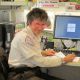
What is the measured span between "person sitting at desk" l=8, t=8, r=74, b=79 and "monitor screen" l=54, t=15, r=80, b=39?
0.59 meters

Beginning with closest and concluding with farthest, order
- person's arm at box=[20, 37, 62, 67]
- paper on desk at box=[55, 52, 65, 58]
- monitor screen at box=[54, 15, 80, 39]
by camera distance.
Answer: person's arm at box=[20, 37, 62, 67]
paper on desk at box=[55, 52, 65, 58]
monitor screen at box=[54, 15, 80, 39]

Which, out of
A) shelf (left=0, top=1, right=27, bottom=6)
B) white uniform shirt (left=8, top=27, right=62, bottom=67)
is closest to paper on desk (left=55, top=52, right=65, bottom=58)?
white uniform shirt (left=8, top=27, right=62, bottom=67)

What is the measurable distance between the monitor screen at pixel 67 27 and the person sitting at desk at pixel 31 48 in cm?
59

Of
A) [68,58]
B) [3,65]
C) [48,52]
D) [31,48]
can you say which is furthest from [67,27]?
[3,65]

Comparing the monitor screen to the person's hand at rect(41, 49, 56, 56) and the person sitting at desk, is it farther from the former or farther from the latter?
the person sitting at desk

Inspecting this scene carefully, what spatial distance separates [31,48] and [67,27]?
75 cm

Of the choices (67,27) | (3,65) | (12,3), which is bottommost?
(3,65)

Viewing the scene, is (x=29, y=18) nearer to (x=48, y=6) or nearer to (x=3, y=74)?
(x=3, y=74)

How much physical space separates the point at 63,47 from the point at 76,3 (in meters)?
0.54

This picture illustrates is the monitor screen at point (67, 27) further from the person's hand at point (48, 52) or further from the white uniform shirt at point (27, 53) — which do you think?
the white uniform shirt at point (27, 53)

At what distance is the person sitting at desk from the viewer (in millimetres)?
2252

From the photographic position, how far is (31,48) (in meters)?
2.29

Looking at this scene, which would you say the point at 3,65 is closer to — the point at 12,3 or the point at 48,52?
the point at 48,52

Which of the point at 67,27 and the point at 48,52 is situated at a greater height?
the point at 67,27
